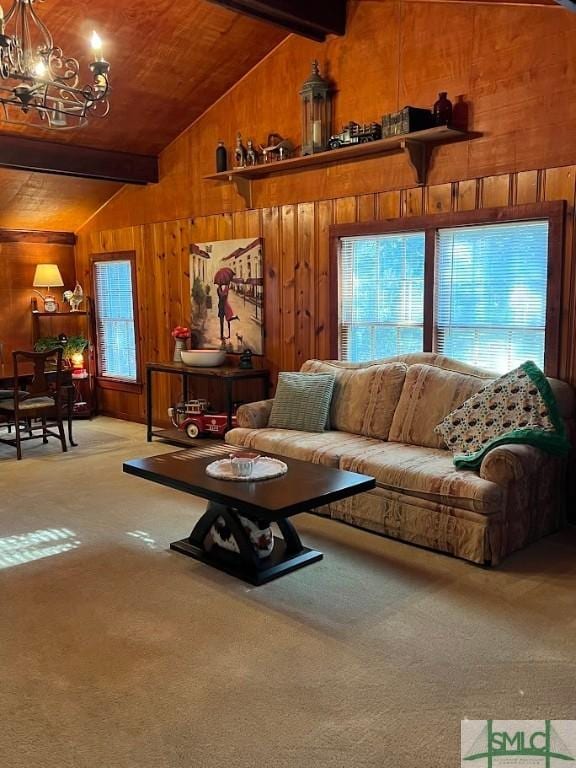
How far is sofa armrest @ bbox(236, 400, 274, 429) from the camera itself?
15.7ft

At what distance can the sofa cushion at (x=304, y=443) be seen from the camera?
4094 millimetres

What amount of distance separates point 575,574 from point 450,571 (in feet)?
1.99

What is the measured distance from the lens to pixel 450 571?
330 centimetres

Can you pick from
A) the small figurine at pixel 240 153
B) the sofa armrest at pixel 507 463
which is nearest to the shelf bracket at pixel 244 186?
the small figurine at pixel 240 153

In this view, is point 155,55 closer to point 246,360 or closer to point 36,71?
point 36,71

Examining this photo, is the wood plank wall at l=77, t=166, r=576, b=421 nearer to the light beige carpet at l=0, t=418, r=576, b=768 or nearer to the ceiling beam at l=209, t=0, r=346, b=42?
the ceiling beam at l=209, t=0, r=346, b=42

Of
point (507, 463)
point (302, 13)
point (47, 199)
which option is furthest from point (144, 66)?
point (507, 463)

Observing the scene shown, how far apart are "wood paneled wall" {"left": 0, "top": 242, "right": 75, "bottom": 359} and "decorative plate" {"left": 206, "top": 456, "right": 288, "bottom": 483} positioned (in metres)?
4.75

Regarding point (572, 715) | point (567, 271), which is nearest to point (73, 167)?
point (567, 271)

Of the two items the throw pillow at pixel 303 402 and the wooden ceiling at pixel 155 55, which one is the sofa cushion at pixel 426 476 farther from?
the wooden ceiling at pixel 155 55

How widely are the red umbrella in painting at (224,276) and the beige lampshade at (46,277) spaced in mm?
2304

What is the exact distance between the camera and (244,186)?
5707mm
